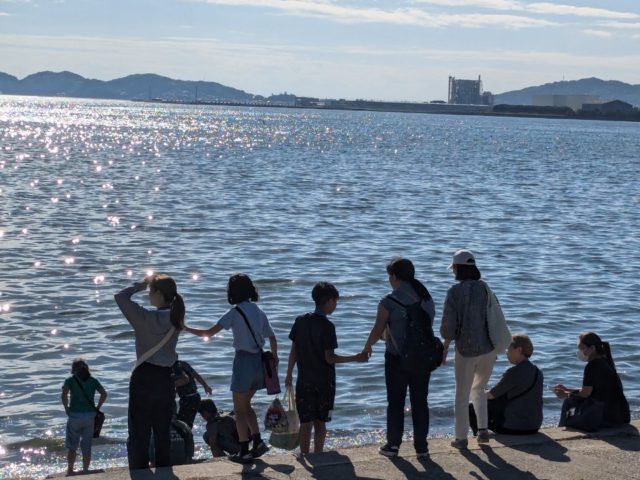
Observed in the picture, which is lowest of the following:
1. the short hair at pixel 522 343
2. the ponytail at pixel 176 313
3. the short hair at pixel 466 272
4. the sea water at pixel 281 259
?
the sea water at pixel 281 259

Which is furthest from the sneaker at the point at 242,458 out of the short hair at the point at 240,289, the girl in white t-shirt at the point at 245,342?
the short hair at the point at 240,289

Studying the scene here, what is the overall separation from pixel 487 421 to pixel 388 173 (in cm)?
5987

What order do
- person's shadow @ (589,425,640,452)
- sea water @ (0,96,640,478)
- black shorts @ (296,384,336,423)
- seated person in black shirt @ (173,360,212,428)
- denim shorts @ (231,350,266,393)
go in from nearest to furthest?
1. denim shorts @ (231,350,266,393)
2. black shorts @ (296,384,336,423)
3. person's shadow @ (589,425,640,452)
4. seated person in black shirt @ (173,360,212,428)
5. sea water @ (0,96,640,478)

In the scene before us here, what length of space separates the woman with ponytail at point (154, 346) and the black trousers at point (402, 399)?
1797mm

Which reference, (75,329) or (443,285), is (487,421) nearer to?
(75,329)

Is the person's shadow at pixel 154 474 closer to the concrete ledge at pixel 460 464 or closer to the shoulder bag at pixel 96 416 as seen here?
the concrete ledge at pixel 460 464

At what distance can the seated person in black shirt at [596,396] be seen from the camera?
977cm

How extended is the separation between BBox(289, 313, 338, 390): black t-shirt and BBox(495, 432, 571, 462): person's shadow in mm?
1641

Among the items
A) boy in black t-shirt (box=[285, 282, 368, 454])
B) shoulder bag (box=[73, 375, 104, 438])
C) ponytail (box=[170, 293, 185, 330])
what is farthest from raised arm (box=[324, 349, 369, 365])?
shoulder bag (box=[73, 375, 104, 438])

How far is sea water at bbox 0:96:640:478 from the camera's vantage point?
14570 millimetres

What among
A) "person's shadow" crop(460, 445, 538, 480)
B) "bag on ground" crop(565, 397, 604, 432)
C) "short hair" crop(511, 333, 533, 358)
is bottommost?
"person's shadow" crop(460, 445, 538, 480)

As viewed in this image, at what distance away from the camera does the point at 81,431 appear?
10.6m

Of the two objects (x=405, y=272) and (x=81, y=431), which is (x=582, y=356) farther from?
(x=81, y=431)

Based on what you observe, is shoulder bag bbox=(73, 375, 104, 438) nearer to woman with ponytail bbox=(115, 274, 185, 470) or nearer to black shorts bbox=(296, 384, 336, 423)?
woman with ponytail bbox=(115, 274, 185, 470)
